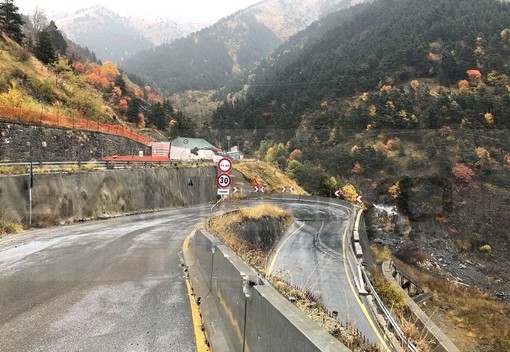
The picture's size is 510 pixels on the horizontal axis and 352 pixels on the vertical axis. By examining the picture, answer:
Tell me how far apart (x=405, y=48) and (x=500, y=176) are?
78.3 metres

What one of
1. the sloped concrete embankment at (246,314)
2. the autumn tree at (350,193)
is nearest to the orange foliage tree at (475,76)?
the autumn tree at (350,193)

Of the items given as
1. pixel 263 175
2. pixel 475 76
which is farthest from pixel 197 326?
pixel 475 76

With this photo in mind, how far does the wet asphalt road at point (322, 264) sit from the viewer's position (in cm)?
1215

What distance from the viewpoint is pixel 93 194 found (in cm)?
2322

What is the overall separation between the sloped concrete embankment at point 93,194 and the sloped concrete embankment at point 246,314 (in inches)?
553

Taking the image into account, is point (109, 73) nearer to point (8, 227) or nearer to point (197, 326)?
point (8, 227)

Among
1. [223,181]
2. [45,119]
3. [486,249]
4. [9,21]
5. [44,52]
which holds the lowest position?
[486,249]

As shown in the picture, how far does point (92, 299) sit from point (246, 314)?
13.0ft

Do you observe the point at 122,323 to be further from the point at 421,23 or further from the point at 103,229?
the point at 421,23

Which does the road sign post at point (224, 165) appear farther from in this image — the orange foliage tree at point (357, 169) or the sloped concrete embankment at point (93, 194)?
the orange foliage tree at point (357, 169)

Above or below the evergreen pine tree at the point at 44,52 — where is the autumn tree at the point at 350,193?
below

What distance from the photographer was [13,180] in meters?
17.7

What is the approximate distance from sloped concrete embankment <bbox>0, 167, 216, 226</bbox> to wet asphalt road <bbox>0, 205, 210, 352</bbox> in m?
6.24

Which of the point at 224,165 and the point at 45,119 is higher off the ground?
the point at 45,119
